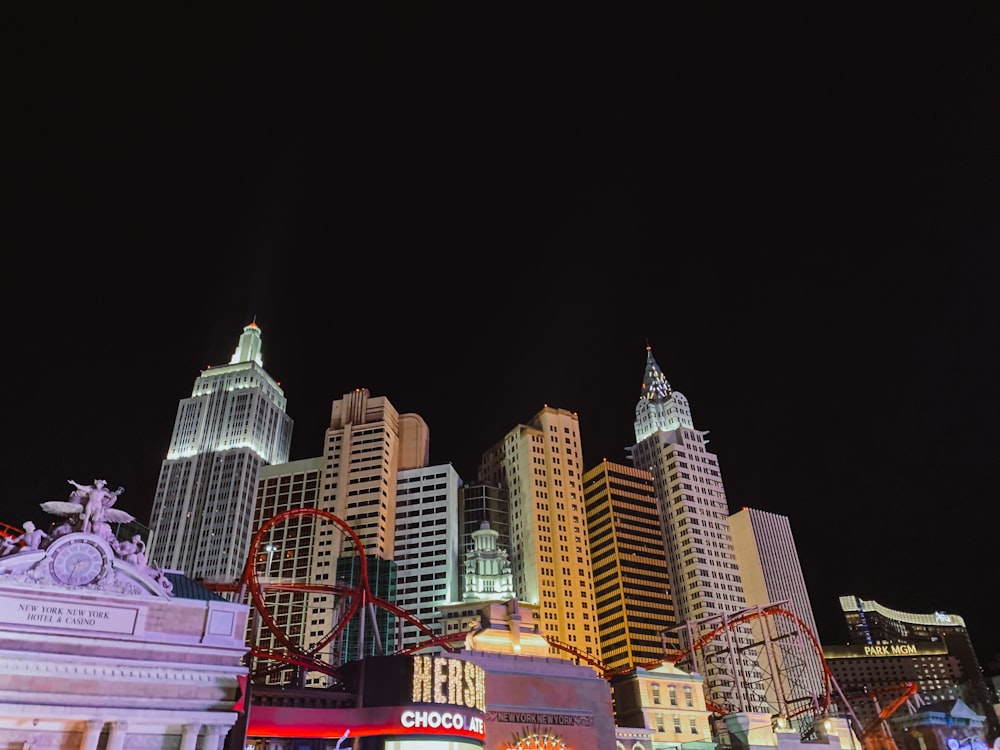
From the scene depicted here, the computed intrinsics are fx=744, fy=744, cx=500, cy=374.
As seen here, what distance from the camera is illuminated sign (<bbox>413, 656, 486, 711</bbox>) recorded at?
49625 mm

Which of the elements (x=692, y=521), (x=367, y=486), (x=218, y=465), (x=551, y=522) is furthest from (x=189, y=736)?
(x=692, y=521)

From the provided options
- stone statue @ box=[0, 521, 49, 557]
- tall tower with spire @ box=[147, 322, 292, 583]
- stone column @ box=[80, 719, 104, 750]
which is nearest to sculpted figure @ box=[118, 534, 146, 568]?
stone statue @ box=[0, 521, 49, 557]

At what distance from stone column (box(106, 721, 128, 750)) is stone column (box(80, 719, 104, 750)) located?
52 centimetres

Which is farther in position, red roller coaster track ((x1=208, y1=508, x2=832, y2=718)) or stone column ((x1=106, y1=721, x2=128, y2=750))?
red roller coaster track ((x1=208, y1=508, x2=832, y2=718))

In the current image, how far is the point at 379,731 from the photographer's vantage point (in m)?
48.3

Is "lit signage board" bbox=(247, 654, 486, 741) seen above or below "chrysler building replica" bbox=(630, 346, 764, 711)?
below

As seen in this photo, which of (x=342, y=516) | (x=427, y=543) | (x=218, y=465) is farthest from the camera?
(x=218, y=465)

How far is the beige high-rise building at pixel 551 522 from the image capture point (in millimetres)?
140500

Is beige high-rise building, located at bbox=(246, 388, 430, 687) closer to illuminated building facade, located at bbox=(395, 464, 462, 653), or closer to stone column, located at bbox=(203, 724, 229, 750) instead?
illuminated building facade, located at bbox=(395, 464, 462, 653)

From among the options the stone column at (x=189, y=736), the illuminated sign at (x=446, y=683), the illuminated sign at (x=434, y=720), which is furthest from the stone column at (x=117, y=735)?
the illuminated sign at (x=446, y=683)

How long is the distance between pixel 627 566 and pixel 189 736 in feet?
397

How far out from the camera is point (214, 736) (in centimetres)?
3822

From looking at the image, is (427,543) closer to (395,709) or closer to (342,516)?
(342,516)

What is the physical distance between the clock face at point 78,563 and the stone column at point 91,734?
6749 millimetres
